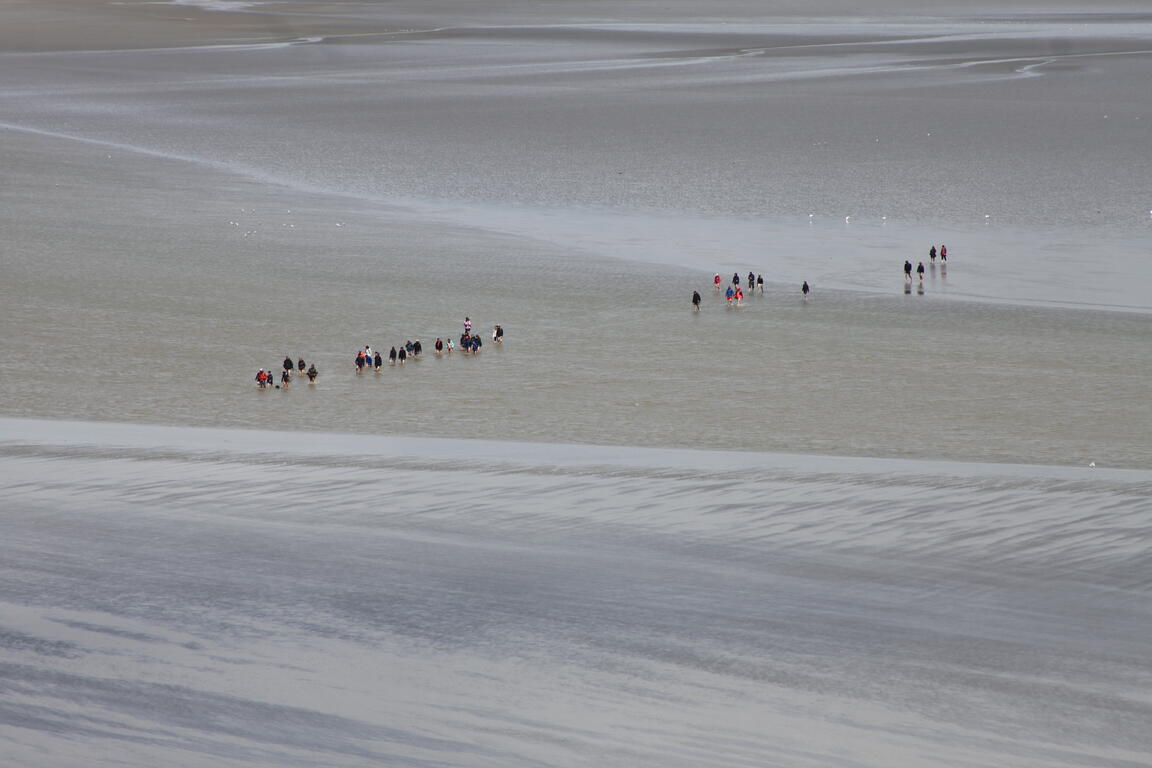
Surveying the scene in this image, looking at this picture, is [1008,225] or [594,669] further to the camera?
[1008,225]

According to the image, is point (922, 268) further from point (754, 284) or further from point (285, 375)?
point (285, 375)

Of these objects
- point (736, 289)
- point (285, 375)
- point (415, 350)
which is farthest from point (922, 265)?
point (285, 375)

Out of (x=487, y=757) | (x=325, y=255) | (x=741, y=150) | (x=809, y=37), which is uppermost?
(x=809, y=37)

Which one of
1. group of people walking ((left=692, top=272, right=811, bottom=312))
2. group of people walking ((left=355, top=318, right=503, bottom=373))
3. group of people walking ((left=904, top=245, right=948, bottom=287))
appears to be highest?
group of people walking ((left=904, top=245, right=948, bottom=287))

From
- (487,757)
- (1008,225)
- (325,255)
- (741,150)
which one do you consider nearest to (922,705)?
(487,757)

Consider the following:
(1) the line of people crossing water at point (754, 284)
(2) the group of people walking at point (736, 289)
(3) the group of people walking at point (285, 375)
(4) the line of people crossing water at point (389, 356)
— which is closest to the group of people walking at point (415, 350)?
(4) the line of people crossing water at point (389, 356)

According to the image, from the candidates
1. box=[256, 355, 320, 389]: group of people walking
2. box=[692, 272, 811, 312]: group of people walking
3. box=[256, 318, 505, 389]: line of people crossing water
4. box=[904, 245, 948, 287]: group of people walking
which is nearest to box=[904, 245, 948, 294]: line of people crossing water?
box=[904, 245, 948, 287]: group of people walking

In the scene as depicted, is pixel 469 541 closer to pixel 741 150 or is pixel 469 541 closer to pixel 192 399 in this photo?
pixel 192 399

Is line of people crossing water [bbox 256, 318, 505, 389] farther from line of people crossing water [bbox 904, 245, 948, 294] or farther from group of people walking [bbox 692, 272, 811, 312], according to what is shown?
line of people crossing water [bbox 904, 245, 948, 294]
